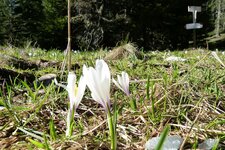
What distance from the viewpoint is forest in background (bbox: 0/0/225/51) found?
984 inches

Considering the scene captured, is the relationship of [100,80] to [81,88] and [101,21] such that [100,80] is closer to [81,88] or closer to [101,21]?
[81,88]

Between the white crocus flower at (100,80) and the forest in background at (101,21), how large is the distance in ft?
71.9

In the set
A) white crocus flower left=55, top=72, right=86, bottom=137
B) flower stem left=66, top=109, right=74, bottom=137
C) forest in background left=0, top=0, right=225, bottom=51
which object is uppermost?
white crocus flower left=55, top=72, right=86, bottom=137

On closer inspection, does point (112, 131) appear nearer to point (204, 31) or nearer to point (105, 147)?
point (105, 147)

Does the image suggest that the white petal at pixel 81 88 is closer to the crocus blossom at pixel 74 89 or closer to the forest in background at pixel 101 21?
the crocus blossom at pixel 74 89

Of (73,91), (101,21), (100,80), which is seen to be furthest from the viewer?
(101,21)

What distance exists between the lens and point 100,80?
2.99 feet

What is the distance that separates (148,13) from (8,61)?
24.7 meters

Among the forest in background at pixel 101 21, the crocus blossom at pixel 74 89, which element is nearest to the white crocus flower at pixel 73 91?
the crocus blossom at pixel 74 89

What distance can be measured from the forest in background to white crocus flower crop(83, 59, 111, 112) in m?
21.9

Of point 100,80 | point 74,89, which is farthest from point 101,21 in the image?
point 100,80

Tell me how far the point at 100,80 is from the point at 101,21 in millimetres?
24239

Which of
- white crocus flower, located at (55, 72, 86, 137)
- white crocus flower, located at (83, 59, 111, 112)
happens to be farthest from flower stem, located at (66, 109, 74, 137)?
white crocus flower, located at (83, 59, 111, 112)

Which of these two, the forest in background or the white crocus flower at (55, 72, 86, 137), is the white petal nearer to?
the white crocus flower at (55, 72, 86, 137)
